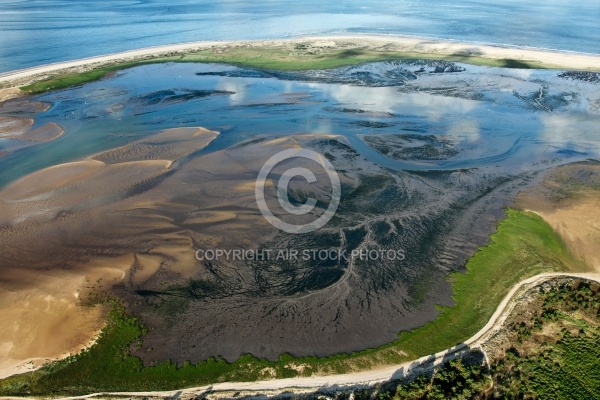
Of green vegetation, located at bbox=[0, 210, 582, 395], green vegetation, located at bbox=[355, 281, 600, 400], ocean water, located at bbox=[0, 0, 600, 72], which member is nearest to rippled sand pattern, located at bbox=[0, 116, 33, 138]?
ocean water, located at bbox=[0, 0, 600, 72]

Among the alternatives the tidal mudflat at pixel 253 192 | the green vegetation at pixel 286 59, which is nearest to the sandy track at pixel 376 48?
the green vegetation at pixel 286 59

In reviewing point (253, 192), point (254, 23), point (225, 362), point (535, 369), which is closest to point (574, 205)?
point (535, 369)

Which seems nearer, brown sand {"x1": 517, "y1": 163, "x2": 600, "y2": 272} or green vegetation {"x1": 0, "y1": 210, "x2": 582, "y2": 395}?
green vegetation {"x1": 0, "y1": 210, "x2": 582, "y2": 395}

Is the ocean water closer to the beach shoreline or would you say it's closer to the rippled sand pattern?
the beach shoreline

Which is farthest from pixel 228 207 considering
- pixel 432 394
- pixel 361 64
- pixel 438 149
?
pixel 361 64

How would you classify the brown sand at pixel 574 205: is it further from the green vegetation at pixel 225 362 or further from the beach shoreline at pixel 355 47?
the beach shoreline at pixel 355 47

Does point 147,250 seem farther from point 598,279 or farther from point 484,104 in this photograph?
point 484,104
